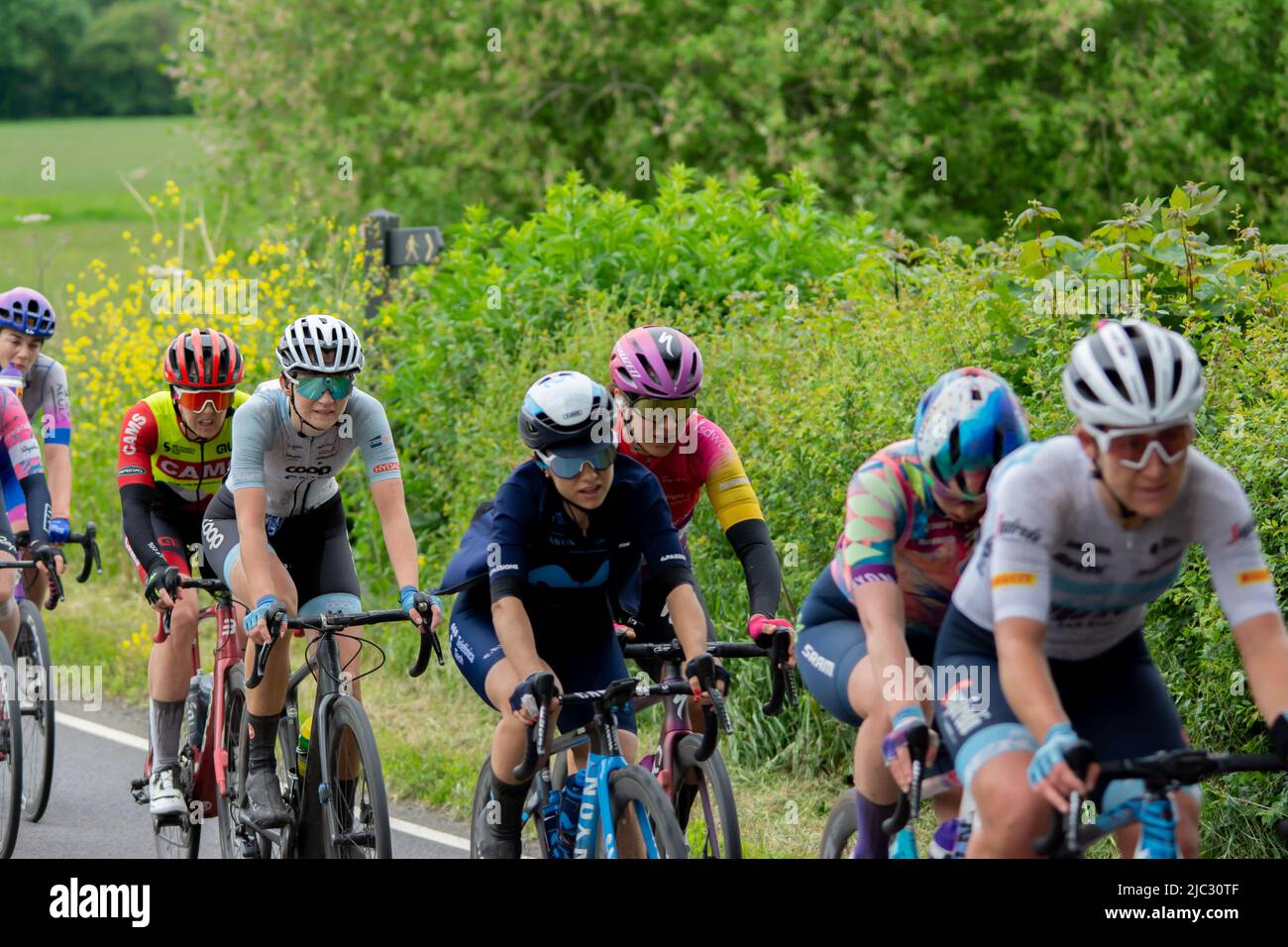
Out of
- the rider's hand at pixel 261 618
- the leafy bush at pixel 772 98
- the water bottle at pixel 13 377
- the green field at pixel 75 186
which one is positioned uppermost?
the green field at pixel 75 186

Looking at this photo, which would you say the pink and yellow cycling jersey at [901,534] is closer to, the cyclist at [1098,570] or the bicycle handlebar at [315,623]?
the cyclist at [1098,570]

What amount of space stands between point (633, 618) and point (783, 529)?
2.62 m

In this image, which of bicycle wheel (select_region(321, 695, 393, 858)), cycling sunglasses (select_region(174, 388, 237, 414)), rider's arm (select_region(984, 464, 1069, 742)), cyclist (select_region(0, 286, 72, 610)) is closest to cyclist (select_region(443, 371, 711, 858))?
bicycle wheel (select_region(321, 695, 393, 858))

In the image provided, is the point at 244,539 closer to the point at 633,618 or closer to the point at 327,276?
the point at 633,618

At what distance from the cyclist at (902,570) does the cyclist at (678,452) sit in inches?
33.3

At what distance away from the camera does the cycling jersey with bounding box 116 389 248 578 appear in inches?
305

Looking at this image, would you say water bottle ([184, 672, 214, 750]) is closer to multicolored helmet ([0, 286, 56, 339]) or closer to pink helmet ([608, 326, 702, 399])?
pink helmet ([608, 326, 702, 399])

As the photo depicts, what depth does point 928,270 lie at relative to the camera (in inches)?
375

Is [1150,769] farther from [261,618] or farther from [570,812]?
[261,618]

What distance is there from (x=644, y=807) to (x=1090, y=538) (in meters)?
1.70

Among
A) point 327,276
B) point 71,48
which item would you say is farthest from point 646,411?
point 71,48

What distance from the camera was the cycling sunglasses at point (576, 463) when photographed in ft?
18.1

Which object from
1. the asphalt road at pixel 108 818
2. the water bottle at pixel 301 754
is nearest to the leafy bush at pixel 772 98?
the asphalt road at pixel 108 818
